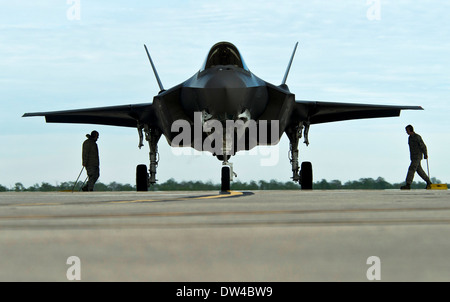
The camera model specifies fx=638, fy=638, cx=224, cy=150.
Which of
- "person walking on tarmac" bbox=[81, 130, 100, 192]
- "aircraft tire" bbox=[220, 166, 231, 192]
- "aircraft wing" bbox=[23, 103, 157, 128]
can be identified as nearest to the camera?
"aircraft tire" bbox=[220, 166, 231, 192]

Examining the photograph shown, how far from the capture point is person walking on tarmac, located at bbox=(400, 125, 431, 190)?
661 inches

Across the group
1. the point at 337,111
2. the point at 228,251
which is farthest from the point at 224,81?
the point at 228,251

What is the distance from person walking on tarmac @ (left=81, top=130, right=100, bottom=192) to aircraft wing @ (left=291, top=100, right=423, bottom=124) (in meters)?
5.56

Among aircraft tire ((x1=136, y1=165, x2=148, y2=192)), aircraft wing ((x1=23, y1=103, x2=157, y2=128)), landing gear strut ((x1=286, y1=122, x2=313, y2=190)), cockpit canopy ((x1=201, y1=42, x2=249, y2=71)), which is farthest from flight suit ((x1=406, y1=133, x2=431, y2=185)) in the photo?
aircraft tire ((x1=136, y1=165, x2=148, y2=192))

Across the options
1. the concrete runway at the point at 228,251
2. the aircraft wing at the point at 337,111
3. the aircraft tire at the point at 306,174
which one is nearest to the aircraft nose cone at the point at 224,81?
the aircraft wing at the point at 337,111

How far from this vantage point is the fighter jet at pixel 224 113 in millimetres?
Result: 13516

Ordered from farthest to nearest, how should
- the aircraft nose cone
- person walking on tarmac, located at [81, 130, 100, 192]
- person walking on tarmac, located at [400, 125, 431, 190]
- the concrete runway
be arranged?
person walking on tarmac, located at [81, 130, 100, 192] → person walking on tarmac, located at [400, 125, 431, 190] → the aircraft nose cone → the concrete runway

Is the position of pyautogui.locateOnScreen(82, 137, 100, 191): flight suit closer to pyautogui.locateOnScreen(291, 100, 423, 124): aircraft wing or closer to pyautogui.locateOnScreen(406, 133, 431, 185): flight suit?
pyautogui.locateOnScreen(291, 100, 423, 124): aircraft wing

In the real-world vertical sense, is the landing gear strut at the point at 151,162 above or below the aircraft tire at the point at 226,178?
above

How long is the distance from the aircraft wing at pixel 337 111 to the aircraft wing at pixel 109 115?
4196 millimetres

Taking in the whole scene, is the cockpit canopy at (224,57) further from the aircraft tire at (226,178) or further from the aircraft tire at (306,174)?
the aircraft tire at (306,174)

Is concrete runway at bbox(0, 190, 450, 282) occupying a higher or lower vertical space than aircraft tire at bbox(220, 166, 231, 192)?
lower
